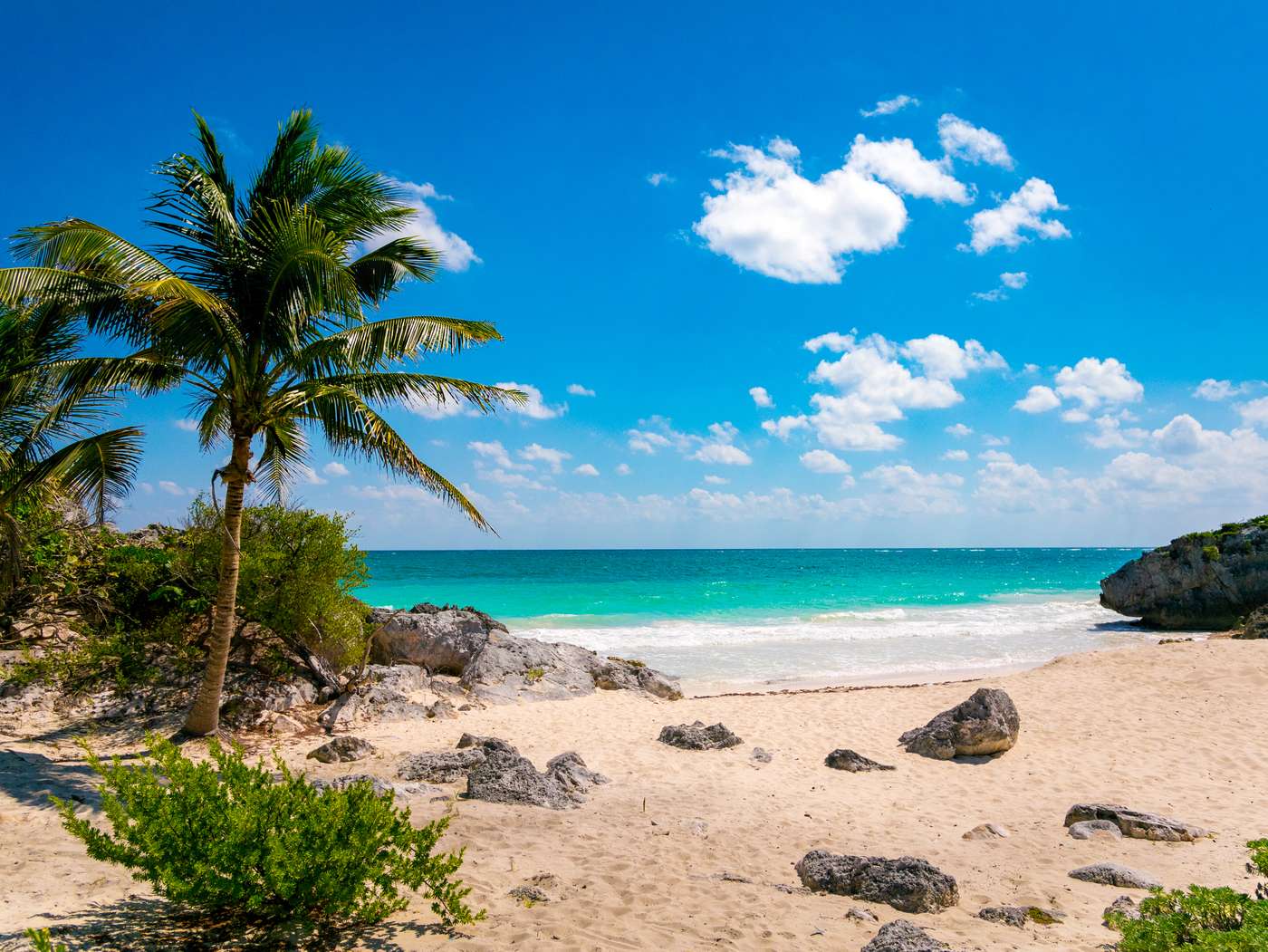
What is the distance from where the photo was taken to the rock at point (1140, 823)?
7.21 m

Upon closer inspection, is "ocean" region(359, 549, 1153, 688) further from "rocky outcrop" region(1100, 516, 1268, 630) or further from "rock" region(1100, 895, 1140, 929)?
"rock" region(1100, 895, 1140, 929)

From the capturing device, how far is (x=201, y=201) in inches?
331

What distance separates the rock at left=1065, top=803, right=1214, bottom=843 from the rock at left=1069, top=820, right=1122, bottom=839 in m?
0.09

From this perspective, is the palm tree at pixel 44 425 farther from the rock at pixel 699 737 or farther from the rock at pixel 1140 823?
the rock at pixel 1140 823

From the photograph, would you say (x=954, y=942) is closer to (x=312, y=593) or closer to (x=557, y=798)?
(x=557, y=798)

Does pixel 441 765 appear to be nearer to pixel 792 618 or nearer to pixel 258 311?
pixel 258 311

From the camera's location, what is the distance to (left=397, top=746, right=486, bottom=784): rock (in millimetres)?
8602

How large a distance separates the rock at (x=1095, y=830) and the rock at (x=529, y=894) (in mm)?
5472

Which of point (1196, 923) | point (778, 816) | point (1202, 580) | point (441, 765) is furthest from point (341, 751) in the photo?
point (1202, 580)

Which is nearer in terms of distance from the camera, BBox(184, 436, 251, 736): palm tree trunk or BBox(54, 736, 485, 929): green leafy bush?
BBox(54, 736, 485, 929): green leafy bush

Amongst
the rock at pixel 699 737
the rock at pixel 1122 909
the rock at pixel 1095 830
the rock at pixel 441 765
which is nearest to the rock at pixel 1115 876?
the rock at pixel 1122 909

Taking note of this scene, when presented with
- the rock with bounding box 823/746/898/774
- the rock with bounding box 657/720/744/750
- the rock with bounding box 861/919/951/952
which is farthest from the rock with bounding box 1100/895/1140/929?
Answer: the rock with bounding box 657/720/744/750

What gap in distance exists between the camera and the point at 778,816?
7973mm

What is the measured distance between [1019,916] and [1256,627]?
820 inches
